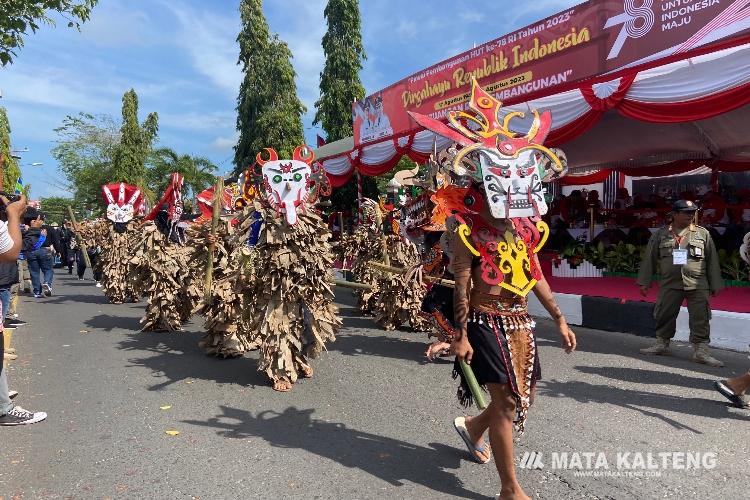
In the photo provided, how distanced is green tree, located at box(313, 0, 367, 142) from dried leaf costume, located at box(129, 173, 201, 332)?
45.3ft

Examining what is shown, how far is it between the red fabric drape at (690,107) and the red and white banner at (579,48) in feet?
2.19

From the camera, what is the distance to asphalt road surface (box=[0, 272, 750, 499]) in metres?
3.08

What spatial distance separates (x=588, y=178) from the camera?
12727 mm

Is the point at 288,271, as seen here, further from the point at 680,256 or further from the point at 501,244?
the point at 680,256

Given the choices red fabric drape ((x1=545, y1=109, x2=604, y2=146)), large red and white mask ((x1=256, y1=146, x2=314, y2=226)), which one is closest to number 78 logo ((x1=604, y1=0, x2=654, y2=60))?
red fabric drape ((x1=545, y1=109, x2=604, y2=146))

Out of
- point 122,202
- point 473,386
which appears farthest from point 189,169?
point 473,386

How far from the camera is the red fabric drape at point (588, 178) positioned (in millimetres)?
12602

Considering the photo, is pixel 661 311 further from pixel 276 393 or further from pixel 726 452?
pixel 276 393

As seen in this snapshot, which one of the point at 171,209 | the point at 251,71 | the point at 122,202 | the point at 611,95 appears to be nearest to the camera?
the point at 611,95

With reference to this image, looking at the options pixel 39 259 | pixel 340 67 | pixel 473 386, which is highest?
pixel 340 67

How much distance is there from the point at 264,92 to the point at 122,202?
1228 cm

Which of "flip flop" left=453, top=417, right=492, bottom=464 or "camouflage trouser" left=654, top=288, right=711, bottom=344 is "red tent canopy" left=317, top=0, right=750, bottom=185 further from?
"flip flop" left=453, top=417, right=492, bottom=464

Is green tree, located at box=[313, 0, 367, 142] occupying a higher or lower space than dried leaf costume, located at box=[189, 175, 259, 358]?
higher

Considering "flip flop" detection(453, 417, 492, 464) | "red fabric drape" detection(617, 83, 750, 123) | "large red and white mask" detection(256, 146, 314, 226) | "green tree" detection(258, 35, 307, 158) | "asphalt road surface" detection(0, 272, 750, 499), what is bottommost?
"asphalt road surface" detection(0, 272, 750, 499)
